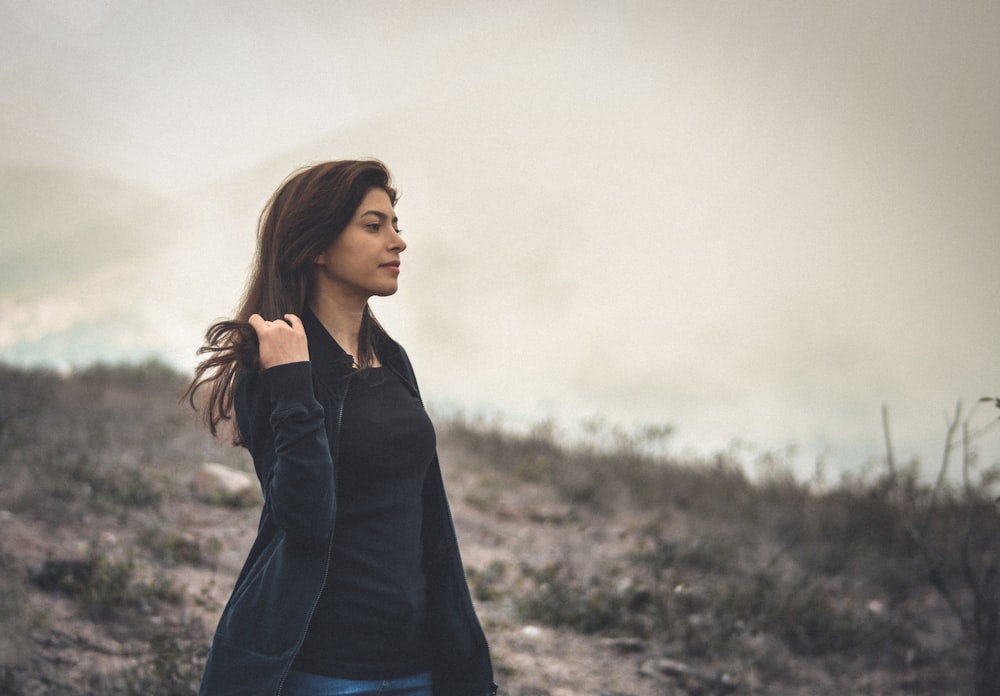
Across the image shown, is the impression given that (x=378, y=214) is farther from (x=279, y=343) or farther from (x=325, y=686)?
(x=325, y=686)

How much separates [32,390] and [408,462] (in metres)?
9.66

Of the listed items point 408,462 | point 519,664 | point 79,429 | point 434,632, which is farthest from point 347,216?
point 79,429

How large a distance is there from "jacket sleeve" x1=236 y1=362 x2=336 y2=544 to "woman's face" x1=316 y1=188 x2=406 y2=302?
40 centimetres

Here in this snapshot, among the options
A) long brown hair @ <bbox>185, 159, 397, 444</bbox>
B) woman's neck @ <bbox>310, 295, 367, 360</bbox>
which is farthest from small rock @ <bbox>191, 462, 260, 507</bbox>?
woman's neck @ <bbox>310, 295, 367, 360</bbox>

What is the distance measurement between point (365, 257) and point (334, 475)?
2.12 ft

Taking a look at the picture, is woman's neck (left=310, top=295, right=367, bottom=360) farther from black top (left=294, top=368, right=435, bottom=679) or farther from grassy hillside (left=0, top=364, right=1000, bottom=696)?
grassy hillside (left=0, top=364, right=1000, bottom=696)

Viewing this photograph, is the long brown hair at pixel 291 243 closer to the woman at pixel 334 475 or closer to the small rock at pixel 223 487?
the woman at pixel 334 475

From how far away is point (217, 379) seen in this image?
244cm

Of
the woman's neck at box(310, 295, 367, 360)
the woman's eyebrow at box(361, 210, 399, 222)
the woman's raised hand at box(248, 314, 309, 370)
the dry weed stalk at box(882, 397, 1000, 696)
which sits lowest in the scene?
the dry weed stalk at box(882, 397, 1000, 696)

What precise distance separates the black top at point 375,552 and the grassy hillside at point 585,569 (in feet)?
8.92

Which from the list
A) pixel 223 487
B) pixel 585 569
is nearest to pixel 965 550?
pixel 585 569

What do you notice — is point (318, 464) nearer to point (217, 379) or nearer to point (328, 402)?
point (328, 402)

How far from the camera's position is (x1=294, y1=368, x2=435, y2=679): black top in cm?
214

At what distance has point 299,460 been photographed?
1975 mm
